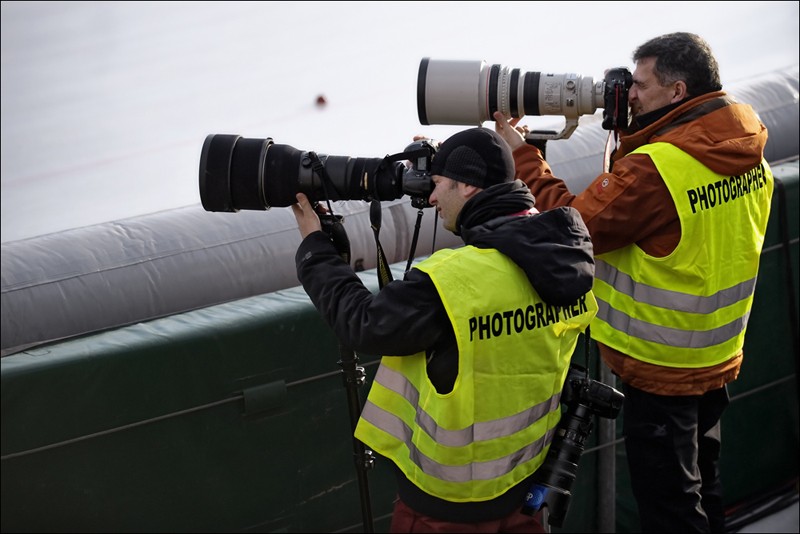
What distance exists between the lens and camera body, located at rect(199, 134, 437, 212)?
1854 millimetres

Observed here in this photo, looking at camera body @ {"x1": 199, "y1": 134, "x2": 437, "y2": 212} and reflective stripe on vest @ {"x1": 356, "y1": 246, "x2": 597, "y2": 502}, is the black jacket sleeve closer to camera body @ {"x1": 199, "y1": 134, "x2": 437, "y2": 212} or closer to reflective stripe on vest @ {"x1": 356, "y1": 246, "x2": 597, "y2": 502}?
reflective stripe on vest @ {"x1": 356, "y1": 246, "x2": 597, "y2": 502}

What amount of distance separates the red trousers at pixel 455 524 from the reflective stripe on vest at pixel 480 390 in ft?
0.17

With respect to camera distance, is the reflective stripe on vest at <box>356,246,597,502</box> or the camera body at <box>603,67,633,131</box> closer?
the reflective stripe on vest at <box>356,246,597,502</box>

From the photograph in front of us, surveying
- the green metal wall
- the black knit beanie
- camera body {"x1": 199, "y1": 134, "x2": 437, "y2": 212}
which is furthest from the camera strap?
the green metal wall

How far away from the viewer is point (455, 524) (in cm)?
178

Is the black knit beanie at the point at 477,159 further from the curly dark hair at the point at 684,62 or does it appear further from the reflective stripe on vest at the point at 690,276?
the curly dark hair at the point at 684,62

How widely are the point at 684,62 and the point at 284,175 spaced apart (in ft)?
2.96

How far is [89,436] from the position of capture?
2.17 metres

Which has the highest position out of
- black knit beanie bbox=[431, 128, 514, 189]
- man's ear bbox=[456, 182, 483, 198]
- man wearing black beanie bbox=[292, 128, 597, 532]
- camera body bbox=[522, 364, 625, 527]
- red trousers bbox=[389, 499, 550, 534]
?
black knit beanie bbox=[431, 128, 514, 189]

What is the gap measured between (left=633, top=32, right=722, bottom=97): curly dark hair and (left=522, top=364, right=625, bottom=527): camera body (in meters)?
0.69

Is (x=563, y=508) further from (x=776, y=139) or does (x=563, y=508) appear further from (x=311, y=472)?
(x=776, y=139)

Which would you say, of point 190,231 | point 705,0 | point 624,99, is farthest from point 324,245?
point 705,0

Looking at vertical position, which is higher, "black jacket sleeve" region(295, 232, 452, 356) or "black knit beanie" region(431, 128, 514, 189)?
"black knit beanie" region(431, 128, 514, 189)

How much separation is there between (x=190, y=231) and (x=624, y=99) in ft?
3.84
